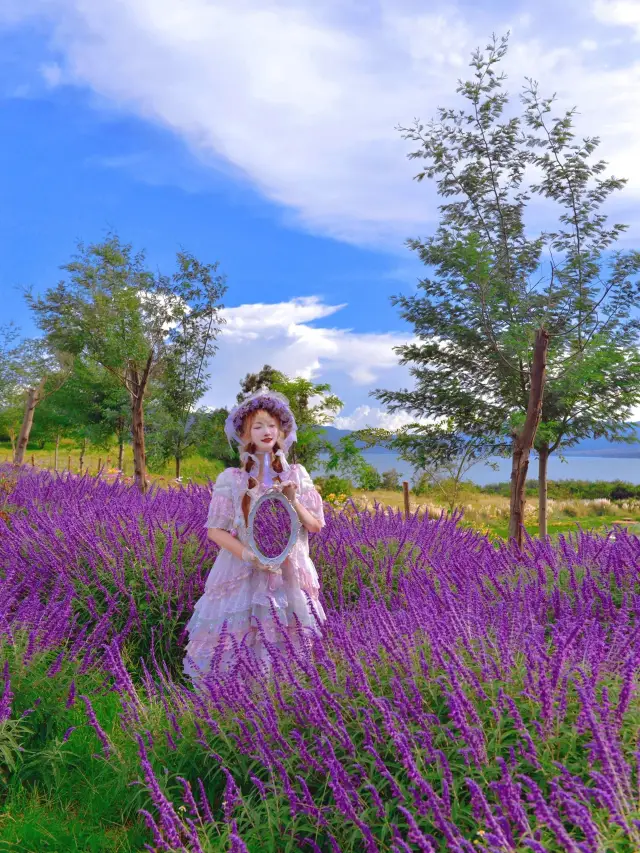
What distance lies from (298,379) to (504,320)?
494cm

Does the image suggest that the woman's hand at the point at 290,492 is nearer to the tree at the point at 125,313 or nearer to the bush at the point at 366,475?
the tree at the point at 125,313

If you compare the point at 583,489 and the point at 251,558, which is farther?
the point at 583,489

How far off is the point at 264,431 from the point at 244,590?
2.77 ft

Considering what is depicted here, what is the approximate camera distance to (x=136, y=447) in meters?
9.42

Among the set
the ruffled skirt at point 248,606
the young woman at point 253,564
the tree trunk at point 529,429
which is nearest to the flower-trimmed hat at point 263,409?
the young woman at point 253,564

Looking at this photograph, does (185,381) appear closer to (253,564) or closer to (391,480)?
(391,480)

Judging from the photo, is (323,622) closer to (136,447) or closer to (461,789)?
(461,789)

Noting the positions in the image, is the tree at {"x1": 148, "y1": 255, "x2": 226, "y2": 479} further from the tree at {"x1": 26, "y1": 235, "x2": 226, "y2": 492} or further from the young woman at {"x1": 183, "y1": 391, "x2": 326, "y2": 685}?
the young woman at {"x1": 183, "y1": 391, "x2": 326, "y2": 685}

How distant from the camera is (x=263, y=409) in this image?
3.91 metres

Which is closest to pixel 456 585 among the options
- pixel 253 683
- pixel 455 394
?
pixel 253 683

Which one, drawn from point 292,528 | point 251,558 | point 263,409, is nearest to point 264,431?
point 263,409

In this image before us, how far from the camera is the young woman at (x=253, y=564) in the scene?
368cm

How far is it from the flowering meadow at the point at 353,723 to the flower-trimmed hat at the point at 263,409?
1065mm

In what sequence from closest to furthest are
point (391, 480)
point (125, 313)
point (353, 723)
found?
point (353, 723), point (125, 313), point (391, 480)
